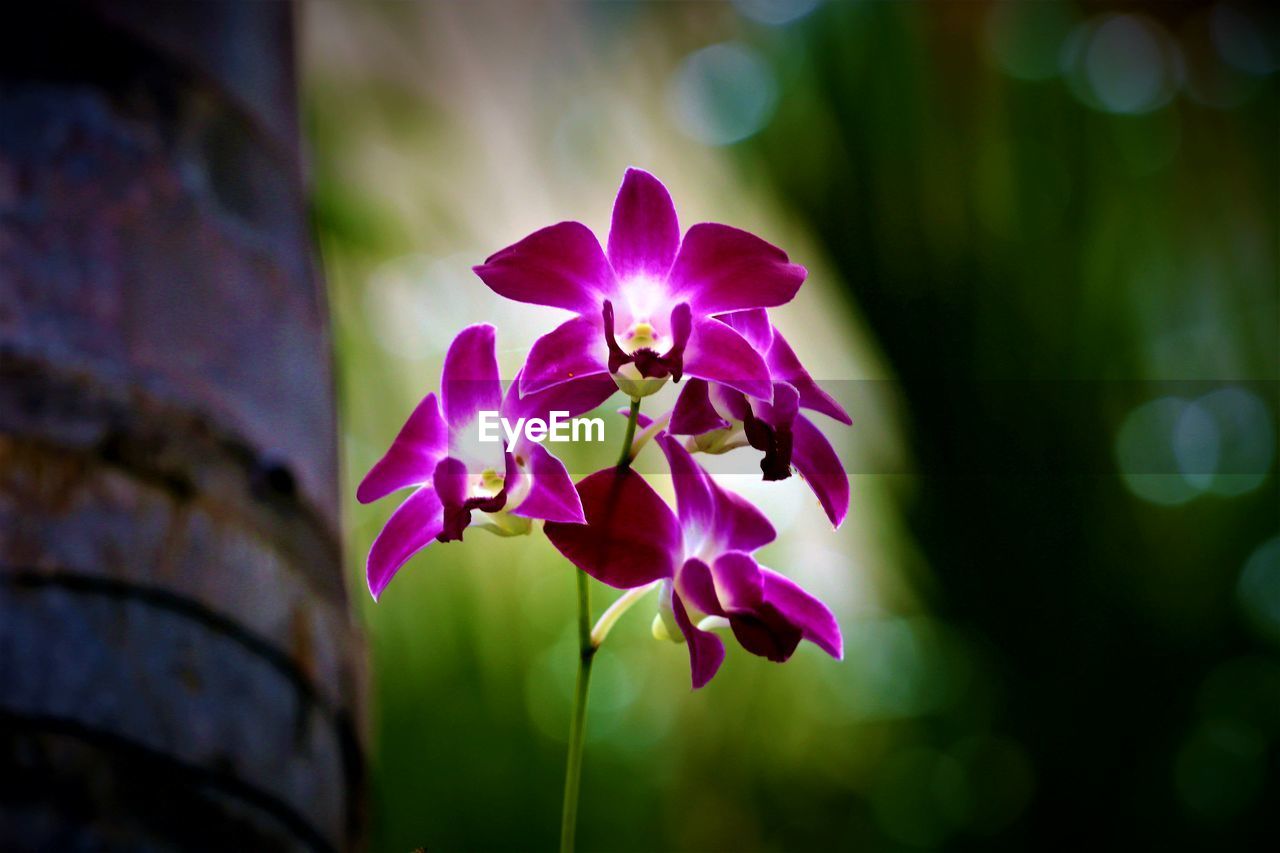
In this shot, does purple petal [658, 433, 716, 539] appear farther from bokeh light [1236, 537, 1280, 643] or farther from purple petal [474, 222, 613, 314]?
bokeh light [1236, 537, 1280, 643]

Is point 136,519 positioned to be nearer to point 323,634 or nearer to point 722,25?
point 323,634

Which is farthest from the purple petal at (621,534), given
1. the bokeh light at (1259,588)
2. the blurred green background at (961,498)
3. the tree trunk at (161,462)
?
the bokeh light at (1259,588)

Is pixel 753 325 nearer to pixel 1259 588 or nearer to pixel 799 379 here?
pixel 799 379

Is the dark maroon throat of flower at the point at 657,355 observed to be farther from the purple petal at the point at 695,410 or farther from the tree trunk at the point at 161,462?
the tree trunk at the point at 161,462

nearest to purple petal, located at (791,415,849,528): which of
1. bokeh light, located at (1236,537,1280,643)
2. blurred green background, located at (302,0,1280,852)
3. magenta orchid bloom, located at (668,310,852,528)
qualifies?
magenta orchid bloom, located at (668,310,852,528)

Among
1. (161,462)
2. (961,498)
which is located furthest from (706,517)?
(961,498)

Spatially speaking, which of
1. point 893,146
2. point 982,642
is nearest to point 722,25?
point 893,146
